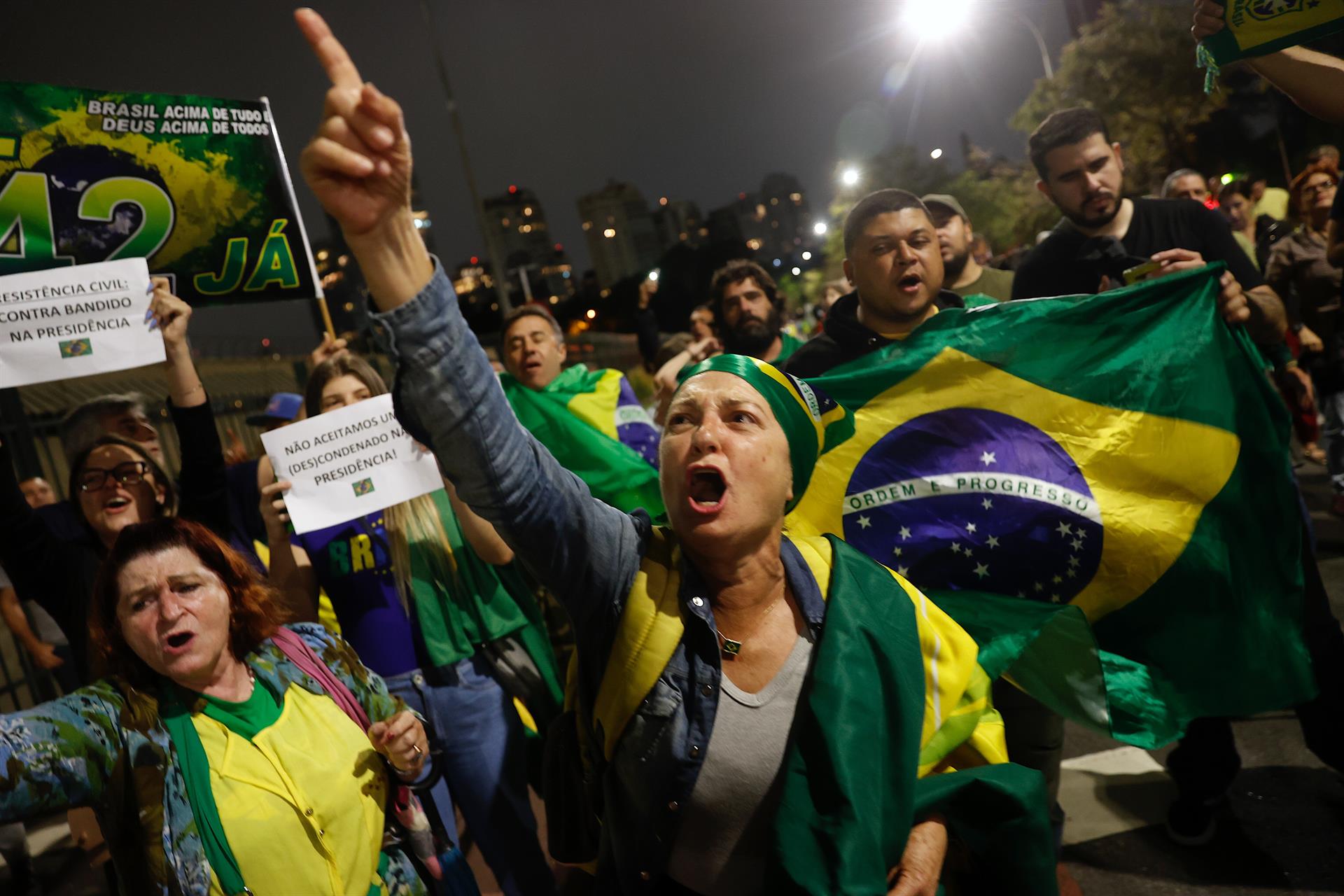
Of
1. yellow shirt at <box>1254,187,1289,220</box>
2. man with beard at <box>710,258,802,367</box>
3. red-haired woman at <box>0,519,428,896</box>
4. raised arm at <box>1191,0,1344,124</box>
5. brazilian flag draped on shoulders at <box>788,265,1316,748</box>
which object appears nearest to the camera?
red-haired woman at <box>0,519,428,896</box>

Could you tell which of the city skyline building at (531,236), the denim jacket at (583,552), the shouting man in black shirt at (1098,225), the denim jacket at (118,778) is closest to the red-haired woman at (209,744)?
the denim jacket at (118,778)

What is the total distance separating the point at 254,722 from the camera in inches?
85.0

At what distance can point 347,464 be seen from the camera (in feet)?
9.68

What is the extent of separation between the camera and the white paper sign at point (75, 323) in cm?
286

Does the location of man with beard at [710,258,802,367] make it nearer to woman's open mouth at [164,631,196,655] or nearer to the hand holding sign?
the hand holding sign

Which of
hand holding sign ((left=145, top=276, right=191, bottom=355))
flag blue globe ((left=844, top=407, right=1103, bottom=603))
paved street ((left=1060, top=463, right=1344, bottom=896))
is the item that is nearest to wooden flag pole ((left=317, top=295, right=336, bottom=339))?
hand holding sign ((left=145, top=276, right=191, bottom=355))

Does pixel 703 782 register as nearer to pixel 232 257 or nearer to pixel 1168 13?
pixel 232 257

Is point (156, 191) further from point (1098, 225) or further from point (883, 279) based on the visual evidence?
point (1098, 225)

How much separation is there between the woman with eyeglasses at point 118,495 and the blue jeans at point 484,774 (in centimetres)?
97

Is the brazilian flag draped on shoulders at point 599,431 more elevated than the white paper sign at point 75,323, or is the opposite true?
the white paper sign at point 75,323

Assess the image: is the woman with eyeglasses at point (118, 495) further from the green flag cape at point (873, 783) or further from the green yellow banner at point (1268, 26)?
the green yellow banner at point (1268, 26)

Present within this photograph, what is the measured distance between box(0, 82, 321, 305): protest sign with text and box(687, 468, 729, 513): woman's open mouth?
266 centimetres

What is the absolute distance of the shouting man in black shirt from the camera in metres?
3.38

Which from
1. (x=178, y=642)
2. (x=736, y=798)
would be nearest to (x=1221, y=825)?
(x=736, y=798)
